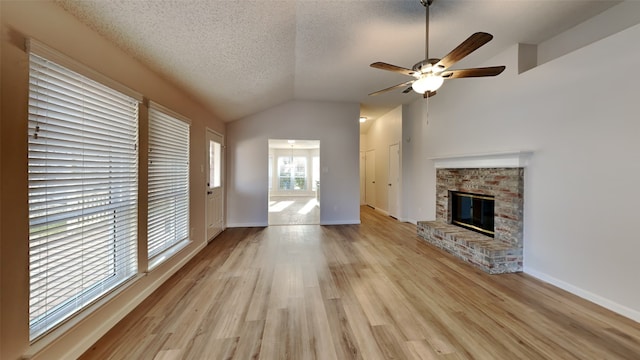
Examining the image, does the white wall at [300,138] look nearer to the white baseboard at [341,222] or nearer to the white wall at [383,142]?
the white baseboard at [341,222]

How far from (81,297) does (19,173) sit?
0.98 m

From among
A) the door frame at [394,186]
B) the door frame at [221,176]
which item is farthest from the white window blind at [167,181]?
the door frame at [394,186]

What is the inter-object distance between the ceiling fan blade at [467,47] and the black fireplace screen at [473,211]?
2.44 metres

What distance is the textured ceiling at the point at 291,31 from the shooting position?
2037 millimetres

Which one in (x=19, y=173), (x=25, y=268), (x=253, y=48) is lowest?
(x=25, y=268)

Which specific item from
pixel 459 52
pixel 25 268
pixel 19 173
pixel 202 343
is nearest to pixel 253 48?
pixel 459 52

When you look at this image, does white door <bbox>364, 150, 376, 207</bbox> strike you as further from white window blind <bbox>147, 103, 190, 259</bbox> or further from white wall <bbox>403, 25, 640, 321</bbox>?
white window blind <bbox>147, 103, 190, 259</bbox>

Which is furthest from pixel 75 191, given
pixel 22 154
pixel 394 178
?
pixel 394 178

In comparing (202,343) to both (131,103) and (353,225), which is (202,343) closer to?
(131,103)

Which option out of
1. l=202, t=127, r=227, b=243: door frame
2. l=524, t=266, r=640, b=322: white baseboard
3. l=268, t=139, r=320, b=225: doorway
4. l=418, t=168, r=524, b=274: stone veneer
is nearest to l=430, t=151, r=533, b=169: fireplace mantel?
l=418, t=168, r=524, b=274: stone veneer

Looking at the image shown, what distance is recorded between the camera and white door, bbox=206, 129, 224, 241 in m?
4.50

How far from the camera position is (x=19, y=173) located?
4.42 feet

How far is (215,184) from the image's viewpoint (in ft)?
16.8

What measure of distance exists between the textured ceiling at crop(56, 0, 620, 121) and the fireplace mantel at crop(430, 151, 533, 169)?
4.62 ft
